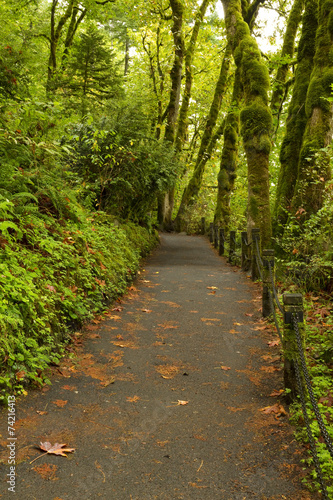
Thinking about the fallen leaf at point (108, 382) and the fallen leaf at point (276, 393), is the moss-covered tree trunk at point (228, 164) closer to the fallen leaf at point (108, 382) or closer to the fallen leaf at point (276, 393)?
the fallen leaf at point (276, 393)

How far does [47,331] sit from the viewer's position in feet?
15.2

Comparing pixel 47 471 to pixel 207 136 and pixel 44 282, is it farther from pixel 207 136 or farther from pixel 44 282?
pixel 207 136

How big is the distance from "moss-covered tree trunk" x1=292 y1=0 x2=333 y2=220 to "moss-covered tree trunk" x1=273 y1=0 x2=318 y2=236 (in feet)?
4.69

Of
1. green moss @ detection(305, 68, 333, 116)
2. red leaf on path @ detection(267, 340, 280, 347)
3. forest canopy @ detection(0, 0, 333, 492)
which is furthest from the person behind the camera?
green moss @ detection(305, 68, 333, 116)

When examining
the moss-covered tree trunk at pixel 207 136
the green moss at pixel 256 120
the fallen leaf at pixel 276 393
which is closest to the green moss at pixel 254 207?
the green moss at pixel 256 120

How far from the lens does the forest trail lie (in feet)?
9.69

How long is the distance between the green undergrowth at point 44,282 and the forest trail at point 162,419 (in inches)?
12.3

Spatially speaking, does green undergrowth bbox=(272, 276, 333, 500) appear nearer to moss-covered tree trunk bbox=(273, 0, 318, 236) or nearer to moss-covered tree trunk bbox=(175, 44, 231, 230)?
moss-covered tree trunk bbox=(273, 0, 318, 236)

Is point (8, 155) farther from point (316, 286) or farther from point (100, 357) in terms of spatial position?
point (316, 286)

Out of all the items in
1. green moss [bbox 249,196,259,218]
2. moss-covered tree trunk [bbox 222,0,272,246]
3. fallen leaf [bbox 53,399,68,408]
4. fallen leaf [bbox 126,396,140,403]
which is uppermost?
moss-covered tree trunk [bbox 222,0,272,246]

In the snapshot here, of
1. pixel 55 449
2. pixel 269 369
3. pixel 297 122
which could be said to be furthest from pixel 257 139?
pixel 55 449

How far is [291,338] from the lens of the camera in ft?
13.4

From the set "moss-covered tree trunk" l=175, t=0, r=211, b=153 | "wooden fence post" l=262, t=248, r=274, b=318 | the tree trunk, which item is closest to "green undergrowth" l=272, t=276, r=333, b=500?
"wooden fence post" l=262, t=248, r=274, b=318

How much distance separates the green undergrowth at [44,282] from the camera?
4020mm
